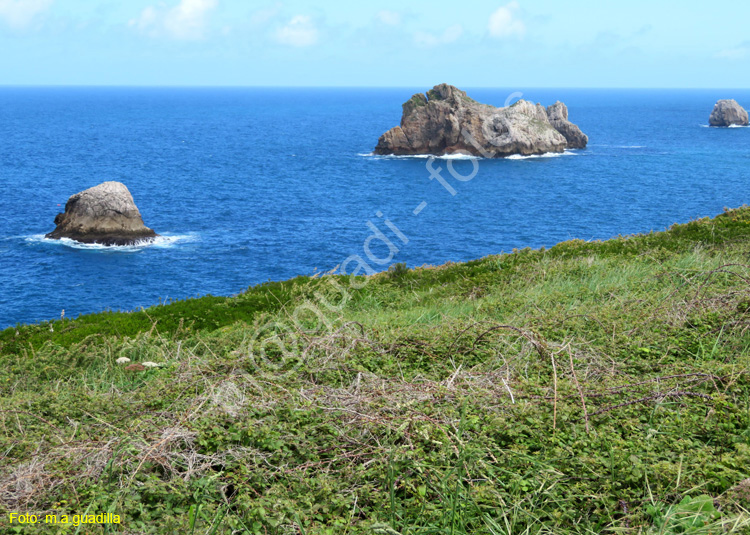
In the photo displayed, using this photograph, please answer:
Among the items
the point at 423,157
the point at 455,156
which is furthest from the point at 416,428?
the point at 423,157

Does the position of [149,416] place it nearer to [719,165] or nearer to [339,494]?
[339,494]

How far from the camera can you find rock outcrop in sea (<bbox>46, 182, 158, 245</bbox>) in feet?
183

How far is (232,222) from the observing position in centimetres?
6731

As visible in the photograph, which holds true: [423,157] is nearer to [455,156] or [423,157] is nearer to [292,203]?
[455,156]

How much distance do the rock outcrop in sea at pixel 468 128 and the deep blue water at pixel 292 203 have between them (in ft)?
14.4

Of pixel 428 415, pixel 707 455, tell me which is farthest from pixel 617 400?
pixel 428 415

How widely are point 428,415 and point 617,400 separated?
6.76ft

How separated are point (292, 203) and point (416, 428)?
73.3 meters

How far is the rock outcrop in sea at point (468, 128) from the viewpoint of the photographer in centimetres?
10250

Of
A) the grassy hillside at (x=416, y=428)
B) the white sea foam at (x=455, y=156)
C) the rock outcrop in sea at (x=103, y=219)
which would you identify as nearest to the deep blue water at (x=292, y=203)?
the white sea foam at (x=455, y=156)

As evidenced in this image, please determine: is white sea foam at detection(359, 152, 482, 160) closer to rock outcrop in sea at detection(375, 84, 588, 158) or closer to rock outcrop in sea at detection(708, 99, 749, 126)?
rock outcrop in sea at detection(375, 84, 588, 158)

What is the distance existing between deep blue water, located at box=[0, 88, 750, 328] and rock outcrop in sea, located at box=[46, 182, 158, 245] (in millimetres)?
1972

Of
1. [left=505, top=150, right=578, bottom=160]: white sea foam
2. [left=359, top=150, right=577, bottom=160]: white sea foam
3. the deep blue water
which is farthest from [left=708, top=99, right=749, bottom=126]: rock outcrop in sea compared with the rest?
[left=505, top=150, right=578, bottom=160]: white sea foam

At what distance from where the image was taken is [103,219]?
57.2 metres
